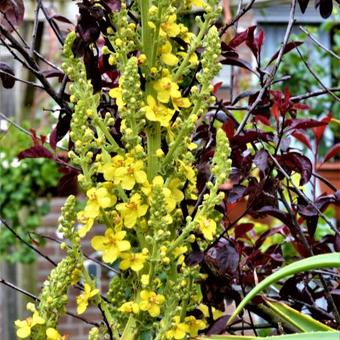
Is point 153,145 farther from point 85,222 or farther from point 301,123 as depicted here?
point 301,123

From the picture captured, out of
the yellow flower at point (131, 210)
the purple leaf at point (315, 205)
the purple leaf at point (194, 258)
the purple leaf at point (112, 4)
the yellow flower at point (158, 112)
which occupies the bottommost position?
the purple leaf at point (194, 258)

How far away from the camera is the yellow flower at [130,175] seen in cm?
91

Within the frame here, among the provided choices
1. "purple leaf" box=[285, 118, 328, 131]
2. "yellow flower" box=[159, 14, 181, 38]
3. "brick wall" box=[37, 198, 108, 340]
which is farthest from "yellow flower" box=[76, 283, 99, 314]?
"brick wall" box=[37, 198, 108, 340]

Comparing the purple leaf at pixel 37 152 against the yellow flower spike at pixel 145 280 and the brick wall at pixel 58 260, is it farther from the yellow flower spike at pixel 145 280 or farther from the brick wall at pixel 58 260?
the brick wall at pixel 58 260

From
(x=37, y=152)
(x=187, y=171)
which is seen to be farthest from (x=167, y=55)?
(x=37, y=152)

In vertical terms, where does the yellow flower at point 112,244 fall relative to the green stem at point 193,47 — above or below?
below

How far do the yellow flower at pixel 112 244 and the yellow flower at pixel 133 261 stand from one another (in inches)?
0.4

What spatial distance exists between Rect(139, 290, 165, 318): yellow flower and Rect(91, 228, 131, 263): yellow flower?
0.06m

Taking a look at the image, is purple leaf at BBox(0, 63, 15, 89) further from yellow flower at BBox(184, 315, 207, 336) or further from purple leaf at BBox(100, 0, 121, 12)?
yellow flower at BBox(184, 315, 207, 336)

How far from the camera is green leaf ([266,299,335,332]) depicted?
958 millimetres

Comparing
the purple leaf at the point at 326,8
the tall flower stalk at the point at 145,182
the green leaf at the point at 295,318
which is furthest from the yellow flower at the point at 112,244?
the purple leaf at the point at 326,8

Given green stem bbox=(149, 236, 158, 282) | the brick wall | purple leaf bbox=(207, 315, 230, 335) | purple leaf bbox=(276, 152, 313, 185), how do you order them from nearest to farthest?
green stem bbox=(149, 236, 158, 282) → purple leaf bbox=(207, 315, 230, 335) → purple leaf bbox=(276, 152, 313, 185) → the brick wall

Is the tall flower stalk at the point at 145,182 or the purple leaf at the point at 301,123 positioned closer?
the tall flower stalk at the point at 145,182

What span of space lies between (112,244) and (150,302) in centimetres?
8
